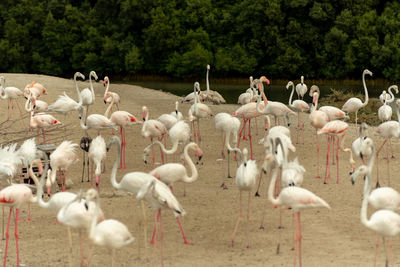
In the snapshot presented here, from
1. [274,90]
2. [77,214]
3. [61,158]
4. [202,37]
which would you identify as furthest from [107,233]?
[202,37]

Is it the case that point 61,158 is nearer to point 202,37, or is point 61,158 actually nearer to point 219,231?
point 219,231

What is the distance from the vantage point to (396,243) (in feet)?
23.1

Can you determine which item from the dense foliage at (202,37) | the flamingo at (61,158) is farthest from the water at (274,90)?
the flamingo at (61,158)

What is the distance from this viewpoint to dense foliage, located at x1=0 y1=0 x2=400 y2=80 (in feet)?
113

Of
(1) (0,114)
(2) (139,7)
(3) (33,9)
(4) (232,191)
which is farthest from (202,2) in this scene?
(4) (232,191)

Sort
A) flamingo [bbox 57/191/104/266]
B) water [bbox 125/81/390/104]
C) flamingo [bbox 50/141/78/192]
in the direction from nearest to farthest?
flamingo [bbox 57/191/104/266] → flamingo [bbox 50/141/78/192] → water [bbox 125/81/390/104]

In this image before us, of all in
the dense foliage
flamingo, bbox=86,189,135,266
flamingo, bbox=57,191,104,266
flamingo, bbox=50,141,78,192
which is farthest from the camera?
the dense foliage

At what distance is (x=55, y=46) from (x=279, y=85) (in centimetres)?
1388

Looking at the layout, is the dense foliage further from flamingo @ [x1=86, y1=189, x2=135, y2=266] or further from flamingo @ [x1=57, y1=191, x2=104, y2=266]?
flamingo @ [x1=86, y1=189, x2=135, y2=266]

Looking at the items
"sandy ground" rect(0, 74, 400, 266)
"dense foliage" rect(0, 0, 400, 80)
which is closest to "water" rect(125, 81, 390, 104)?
"dense foliage" rect(0, 0, 400, 80)

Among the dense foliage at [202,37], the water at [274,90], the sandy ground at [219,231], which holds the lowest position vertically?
the sandy ground at [219,231]

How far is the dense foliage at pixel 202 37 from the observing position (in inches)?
1359

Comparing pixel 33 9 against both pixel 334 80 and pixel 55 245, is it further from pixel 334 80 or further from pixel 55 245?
pixel 55 245

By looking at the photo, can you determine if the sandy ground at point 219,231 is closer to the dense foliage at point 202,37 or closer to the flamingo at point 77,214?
the flamingo at point 77,214
